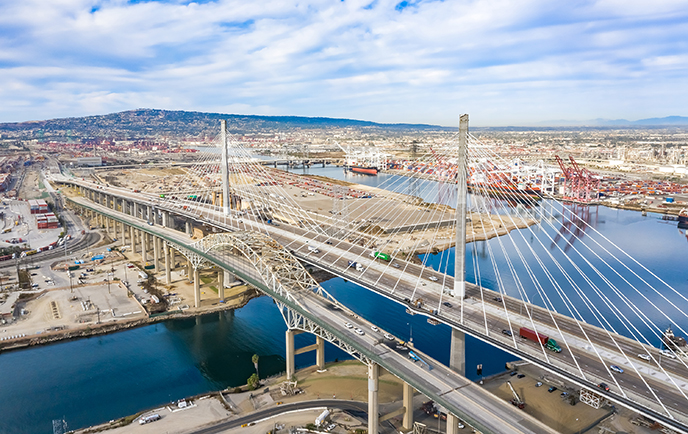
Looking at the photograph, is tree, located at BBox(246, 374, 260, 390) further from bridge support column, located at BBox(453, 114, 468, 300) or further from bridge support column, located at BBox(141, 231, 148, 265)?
bridge support column, located at BBox(141, 231, 148, 265)

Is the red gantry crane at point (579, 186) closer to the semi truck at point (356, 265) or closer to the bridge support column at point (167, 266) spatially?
the semi truck at point (356, 265)

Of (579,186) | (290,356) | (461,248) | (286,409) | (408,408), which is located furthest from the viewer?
(579,186)

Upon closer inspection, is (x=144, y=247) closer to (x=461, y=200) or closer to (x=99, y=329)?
(x=99, y=329)

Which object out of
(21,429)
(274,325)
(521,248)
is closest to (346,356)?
(274,325)

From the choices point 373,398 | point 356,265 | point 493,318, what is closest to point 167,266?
point 356,265

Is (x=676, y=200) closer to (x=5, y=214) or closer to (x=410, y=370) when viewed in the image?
(x=410, y=370)

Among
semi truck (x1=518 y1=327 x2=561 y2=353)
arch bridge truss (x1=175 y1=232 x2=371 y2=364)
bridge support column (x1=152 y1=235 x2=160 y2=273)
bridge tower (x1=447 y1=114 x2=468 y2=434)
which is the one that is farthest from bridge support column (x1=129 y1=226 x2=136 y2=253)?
semi truck (x1=518 y1=327 x2=561 y2=353)
